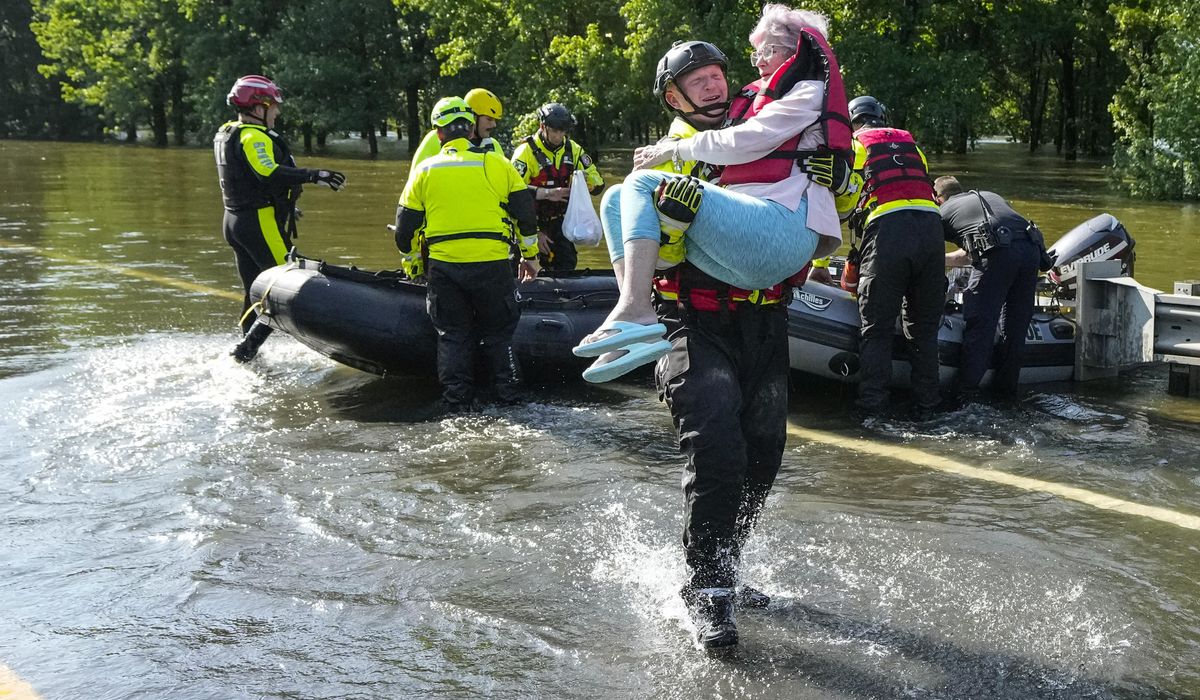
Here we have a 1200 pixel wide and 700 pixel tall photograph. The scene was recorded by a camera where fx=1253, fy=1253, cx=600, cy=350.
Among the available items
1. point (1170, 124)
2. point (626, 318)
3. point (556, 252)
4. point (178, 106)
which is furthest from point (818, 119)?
point (178, 106)

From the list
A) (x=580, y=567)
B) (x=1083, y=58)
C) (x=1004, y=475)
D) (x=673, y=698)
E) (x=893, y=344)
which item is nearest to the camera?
(x=673, y=698)

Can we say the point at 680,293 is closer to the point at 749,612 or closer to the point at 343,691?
the point at 749,612

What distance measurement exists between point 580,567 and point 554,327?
139 inches

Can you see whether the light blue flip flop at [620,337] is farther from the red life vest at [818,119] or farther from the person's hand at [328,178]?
the person's hand at [328,178]

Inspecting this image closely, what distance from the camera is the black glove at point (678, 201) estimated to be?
3.78 metres

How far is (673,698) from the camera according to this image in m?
3.74

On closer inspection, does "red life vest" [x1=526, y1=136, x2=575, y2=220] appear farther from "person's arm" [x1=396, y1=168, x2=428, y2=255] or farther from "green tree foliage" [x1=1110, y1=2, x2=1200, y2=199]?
"green tree foliage" [x1=1110, y1=2, x2=1200, y2=199]

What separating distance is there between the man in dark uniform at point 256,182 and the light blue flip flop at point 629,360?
17.3 feet

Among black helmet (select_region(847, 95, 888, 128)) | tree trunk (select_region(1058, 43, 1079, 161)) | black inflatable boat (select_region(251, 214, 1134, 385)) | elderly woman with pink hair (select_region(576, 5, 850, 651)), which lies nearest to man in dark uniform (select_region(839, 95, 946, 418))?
black helmet (select_region(847, 95, 888, 128))

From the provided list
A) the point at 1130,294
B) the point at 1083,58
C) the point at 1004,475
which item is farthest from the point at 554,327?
the point at 1083,58

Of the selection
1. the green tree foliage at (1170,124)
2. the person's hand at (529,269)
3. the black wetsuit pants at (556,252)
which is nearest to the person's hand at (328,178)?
the person's hand at (529,269)

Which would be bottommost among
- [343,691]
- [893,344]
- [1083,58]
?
[343,691]

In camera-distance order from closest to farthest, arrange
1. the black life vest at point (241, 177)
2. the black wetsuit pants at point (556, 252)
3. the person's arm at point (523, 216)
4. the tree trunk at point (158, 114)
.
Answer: the person's arm at point (523, 216)
the black life vest at point (241, 177)
the black wetsuit pants at point (556, 252)
the tree trunk at point (158, 114)

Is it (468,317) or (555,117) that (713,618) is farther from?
(555,117)
